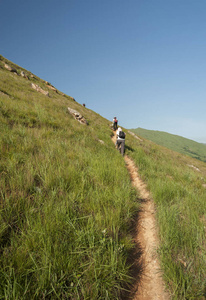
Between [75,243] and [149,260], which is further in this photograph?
[149,260]

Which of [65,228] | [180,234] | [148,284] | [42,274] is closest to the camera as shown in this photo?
[42,274]

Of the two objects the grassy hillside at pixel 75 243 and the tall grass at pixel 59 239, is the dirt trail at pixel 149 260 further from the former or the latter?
the tall grass at pixel 59 239

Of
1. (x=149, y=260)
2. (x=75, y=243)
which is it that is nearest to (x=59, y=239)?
(x=75, y=243)

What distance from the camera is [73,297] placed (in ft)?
4.54

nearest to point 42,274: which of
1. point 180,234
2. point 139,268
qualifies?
point 139,268

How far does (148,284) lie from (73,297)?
108 centimetres

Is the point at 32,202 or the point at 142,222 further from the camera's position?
the point at 142,222

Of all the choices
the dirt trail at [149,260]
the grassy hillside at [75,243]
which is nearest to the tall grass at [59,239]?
the grassy hillside at [75,243]

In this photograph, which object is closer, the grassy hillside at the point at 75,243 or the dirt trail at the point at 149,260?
the grassy hillside at the point at 75,243

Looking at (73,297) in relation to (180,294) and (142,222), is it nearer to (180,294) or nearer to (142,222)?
(180,294)

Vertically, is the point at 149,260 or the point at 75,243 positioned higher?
the point at 75,243

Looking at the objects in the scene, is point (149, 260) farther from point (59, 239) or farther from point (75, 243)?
point (59, 239)

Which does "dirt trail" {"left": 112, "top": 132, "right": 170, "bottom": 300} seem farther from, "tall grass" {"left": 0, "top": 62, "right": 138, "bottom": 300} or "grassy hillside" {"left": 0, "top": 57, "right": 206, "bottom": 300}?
"tall grass" {"left": 0, "top": 62, "right": 138, "bottom": 300}

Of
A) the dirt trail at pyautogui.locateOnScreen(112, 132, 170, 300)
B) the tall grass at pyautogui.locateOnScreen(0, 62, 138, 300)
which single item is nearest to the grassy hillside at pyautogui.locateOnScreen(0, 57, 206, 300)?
the tall grass at pyautogui.locateOnScreen(0, 62, 138, 300)
